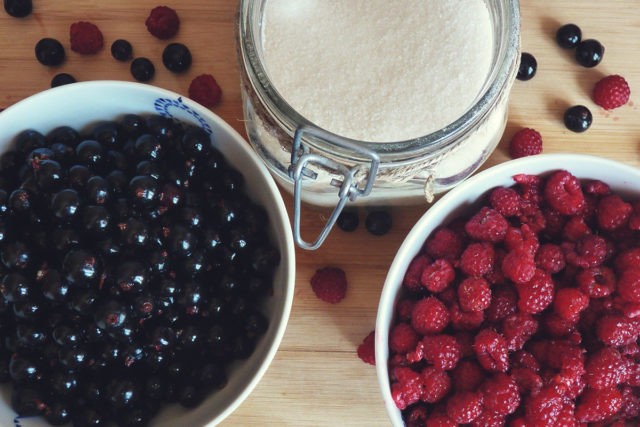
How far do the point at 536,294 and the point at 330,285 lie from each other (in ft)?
0.87

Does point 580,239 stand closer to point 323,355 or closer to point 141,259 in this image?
point 323,355

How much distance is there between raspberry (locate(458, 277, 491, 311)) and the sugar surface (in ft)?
0.62

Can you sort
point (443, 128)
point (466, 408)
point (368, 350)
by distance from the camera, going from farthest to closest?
point (368, 350), point (466, 408), point (443, 128)

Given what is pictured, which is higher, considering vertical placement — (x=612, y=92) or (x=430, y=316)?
(x=612, y=92)

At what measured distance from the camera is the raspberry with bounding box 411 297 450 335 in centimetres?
81

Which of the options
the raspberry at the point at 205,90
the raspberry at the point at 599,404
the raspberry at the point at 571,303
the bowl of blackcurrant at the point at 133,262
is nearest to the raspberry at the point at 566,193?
the raspberry at the point at 571,303

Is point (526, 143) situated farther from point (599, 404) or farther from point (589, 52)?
point (599, 404)

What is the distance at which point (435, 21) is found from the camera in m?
0.73

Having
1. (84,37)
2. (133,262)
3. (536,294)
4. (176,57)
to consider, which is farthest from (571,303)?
(84,37)

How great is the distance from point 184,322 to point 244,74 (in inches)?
11.8

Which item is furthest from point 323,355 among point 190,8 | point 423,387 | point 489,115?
point 190,8

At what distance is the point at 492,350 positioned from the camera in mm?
785

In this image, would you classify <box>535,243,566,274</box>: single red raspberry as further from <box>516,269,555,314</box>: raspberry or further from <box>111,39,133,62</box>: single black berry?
<box>111,39,133,62</box>: single black berry

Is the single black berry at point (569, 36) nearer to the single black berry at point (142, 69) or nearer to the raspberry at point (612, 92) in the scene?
the raspberry at point (612, 92)
